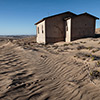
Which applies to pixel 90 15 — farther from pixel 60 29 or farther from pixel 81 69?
pixel 81 69

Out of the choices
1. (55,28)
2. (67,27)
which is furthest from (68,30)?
(55,28)

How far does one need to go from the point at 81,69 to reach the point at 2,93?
11.0 feet

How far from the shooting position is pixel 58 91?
10.5 ft

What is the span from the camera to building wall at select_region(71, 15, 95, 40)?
44.9 ft

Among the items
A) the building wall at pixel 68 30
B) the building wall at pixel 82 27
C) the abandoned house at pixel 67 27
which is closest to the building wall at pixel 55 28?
the abandoned house at pixel 67 27

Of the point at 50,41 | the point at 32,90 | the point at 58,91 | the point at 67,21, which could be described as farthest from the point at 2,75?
the point at 67,21

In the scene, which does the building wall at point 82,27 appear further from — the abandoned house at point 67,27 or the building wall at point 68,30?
the building wall at point 68,30

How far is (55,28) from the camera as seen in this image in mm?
14734

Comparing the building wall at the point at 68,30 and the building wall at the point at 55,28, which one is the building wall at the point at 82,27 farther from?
the building wall at the point at 55,28

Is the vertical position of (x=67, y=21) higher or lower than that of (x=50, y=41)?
higher

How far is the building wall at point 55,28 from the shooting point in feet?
47.0

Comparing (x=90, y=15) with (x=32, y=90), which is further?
(x=90, y=15)

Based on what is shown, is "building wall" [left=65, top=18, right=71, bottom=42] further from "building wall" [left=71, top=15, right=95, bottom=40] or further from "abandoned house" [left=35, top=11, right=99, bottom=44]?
"building wall" [left=71, top=15, right=95, bottom=40]

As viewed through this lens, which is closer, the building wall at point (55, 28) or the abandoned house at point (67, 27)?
the abandoned house at point (67, 27)
